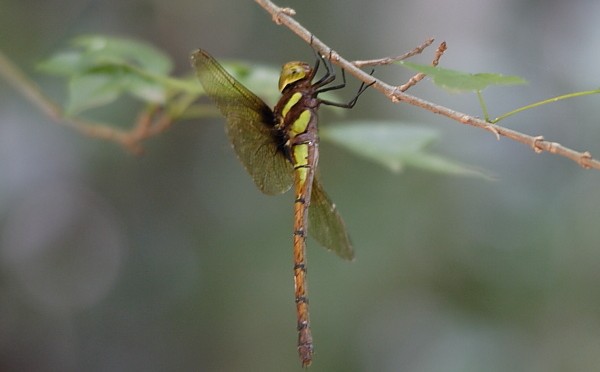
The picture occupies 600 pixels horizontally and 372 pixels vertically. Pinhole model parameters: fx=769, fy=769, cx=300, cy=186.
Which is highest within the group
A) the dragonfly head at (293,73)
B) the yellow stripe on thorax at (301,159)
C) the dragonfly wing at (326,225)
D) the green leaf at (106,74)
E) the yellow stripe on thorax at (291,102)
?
the green leaf at (106,74)

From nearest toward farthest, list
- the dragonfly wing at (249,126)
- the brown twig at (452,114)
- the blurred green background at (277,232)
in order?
the brown twig at (452,114)
the dragonfly wing at (249,126)
the blurred green background at (277,232)

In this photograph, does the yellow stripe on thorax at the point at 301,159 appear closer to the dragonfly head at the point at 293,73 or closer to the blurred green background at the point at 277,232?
the dragonfly head at the point at 293,73

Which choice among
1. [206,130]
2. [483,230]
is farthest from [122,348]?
[483,230]

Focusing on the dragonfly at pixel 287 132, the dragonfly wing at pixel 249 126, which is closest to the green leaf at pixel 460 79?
the dragonfly at pixel 287 132

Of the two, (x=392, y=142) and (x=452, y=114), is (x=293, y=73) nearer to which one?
(x=452, y=114)

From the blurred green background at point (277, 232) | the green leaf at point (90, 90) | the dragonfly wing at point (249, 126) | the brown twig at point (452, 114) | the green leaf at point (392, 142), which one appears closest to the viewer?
the brown twig at point (452, 114)

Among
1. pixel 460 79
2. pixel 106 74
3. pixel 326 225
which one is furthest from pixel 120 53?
pixel 460 79

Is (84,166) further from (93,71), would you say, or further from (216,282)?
(93,71)
